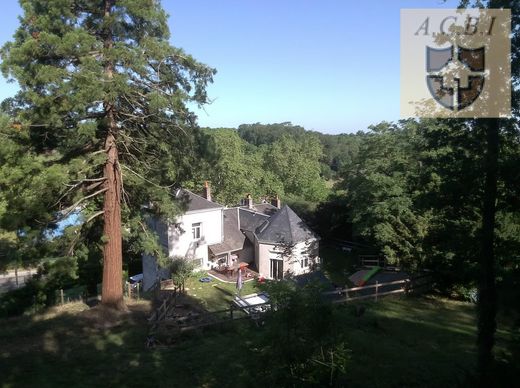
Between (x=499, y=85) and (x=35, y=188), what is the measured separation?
1293cm

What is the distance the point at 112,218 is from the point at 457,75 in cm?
1171

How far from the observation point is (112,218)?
14422mm

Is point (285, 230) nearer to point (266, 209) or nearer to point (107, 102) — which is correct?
point (266, 209)

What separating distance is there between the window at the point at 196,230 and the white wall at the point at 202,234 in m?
0.19

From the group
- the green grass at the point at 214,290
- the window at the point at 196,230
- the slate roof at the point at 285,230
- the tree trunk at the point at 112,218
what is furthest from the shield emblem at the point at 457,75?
the window at the point at 196,230

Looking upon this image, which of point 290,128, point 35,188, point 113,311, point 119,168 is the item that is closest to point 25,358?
point 113,311

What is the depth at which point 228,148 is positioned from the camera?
158 feet

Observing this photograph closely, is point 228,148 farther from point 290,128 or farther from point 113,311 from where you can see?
point 290,128

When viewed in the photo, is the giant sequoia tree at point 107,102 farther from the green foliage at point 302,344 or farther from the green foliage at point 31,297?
the green foliage at point 302,344

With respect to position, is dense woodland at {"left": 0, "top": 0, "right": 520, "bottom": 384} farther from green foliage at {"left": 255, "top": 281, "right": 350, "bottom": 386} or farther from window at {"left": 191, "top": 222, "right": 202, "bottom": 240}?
window at {"left": 191, "top": 222, "right": 202, "bottom": 240}

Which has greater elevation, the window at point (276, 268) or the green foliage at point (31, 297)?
the green foliage at point (31, 297)

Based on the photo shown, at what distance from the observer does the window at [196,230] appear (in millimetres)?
32938

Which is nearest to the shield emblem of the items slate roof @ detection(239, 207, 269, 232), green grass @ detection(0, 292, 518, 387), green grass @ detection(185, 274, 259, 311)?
green grass @ detection(0, 292, 518, 387)

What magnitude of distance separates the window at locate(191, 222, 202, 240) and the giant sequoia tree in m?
16.9
